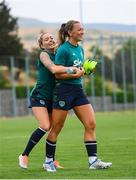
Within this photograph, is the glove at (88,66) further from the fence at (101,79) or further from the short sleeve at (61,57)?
the fence at (101,79)

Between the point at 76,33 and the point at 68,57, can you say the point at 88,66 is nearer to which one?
the point at 68,57

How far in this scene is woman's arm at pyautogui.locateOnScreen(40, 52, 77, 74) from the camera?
10875mm

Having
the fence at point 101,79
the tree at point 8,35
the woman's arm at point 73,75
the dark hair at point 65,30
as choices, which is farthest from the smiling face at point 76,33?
the tree at point 8,35

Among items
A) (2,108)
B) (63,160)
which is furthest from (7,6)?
(63,160)

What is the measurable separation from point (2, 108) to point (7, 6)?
8925 mm

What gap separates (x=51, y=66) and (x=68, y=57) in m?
0.27

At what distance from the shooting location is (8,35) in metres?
61.8

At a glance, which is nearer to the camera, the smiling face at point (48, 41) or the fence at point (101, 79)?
the smiling face at point (48, 41)

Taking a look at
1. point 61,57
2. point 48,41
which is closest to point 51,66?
point 61,57

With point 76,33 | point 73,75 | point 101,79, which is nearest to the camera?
point 73,75

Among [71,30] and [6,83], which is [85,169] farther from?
[6,83]

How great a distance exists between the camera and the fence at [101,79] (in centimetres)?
5391

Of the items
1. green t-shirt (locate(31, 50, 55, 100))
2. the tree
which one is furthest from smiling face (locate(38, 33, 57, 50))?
the tree

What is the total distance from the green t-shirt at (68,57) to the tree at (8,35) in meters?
46.3
